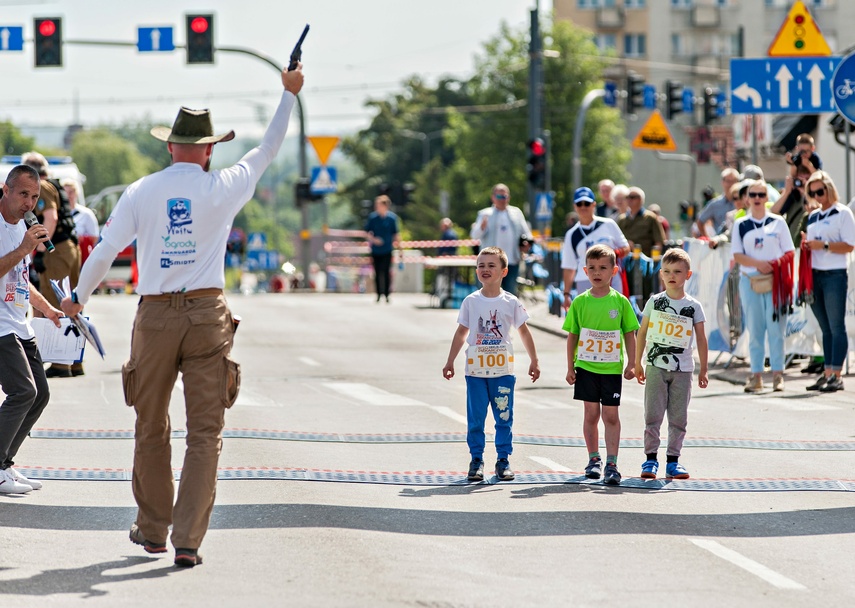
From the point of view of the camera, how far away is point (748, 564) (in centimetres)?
759

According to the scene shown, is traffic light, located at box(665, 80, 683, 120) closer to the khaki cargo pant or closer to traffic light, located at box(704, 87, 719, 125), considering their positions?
traffic light, located at box(704, 87, 719, 125)

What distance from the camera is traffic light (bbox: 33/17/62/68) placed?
115ft

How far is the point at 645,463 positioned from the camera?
1031 cm

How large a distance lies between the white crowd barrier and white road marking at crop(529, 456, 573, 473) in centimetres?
656

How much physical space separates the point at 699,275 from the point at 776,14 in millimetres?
92781

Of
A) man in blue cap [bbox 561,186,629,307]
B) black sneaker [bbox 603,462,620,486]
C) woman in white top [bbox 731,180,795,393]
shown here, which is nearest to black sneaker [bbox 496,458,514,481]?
black sneaker [bbox 603,462,620,486]

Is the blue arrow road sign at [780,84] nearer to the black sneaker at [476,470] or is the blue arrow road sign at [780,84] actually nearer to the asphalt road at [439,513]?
the asphalt road at [439,513]

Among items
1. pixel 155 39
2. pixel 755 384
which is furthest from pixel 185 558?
pixel 155 39

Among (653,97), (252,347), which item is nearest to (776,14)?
(653,97)

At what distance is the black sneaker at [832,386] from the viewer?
15.9 meters

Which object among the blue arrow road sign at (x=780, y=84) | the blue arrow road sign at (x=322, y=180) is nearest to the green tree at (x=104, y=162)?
the blue arrow road sign at (x=322, y=180)

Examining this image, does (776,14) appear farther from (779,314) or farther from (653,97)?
(779,314)

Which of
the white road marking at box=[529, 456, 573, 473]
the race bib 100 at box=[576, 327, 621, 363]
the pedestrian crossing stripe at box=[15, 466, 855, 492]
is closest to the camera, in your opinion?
the pedestrian crossing stripe at box=[15, 466, 855, 492]

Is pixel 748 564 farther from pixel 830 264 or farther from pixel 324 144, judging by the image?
pixel 324 144
